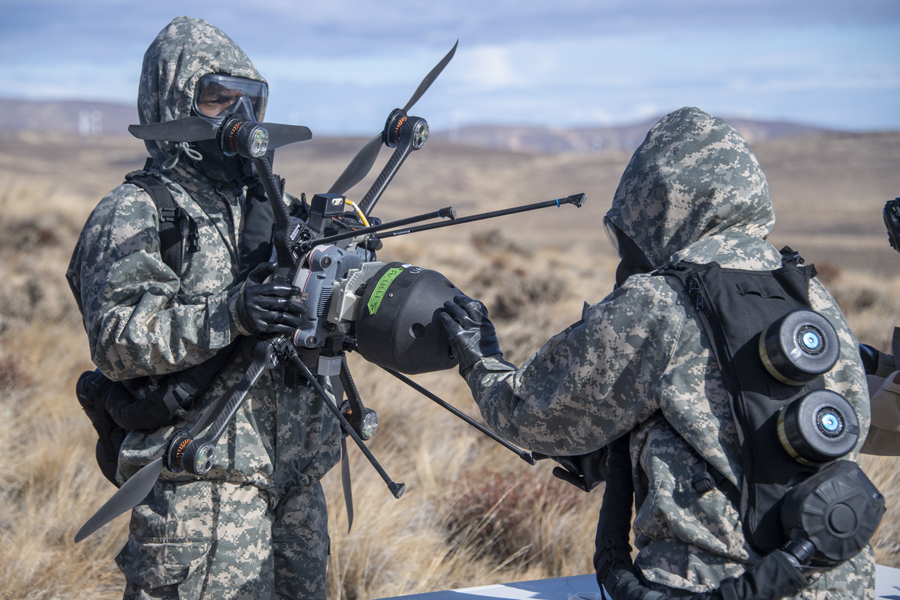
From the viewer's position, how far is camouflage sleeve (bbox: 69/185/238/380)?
7.09 feet

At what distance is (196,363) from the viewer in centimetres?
224

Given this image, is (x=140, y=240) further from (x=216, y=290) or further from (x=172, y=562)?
(x=172, y=562)

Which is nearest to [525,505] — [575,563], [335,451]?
[575,563]

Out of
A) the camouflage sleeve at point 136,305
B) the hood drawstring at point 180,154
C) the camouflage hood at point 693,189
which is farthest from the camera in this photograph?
the hood drawstring at point 180,154

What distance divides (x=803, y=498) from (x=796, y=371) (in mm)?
279

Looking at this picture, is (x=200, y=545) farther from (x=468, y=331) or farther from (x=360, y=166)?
(x=360, y=166)

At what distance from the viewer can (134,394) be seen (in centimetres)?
244

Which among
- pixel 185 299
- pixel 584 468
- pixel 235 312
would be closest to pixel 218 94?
pixel 185 299

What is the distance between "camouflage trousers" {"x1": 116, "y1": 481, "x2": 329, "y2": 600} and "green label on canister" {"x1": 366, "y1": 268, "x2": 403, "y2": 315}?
2.48 feet

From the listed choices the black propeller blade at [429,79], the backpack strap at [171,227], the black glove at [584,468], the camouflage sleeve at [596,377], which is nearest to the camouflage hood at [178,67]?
the backpack strap at [171,227]

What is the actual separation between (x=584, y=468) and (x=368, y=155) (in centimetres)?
136

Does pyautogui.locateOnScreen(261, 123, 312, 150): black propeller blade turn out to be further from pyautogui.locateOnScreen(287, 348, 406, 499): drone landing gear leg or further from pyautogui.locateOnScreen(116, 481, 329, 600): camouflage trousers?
pyautogui.locateOnScreen(116, 481, 329, 600): camouflage trousers

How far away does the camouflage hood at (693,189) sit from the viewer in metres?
1.89

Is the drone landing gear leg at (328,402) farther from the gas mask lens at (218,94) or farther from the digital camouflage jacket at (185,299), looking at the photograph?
the gas mask lens at (218,94)
